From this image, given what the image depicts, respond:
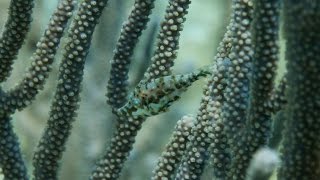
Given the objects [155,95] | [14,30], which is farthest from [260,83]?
[14,30]

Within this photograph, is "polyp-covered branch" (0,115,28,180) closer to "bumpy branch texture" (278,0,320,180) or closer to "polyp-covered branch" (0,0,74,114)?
"polyp-covered branch" (0,0,74,114)

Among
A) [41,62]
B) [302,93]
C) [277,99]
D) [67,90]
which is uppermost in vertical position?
[41,62]

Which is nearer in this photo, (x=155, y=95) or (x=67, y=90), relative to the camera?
(x=155, y=95)

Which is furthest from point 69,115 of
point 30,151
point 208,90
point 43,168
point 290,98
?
point 30,151

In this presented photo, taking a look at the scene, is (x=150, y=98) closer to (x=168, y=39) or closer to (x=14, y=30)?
(x=168, y=39)

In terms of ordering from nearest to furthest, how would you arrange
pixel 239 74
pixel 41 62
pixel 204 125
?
pixel 239 74
pixel 204 125
pixel 41 62

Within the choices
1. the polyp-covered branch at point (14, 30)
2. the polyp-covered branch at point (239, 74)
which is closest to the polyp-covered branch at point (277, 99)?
the polyp-covered branch at point (239, 74)
